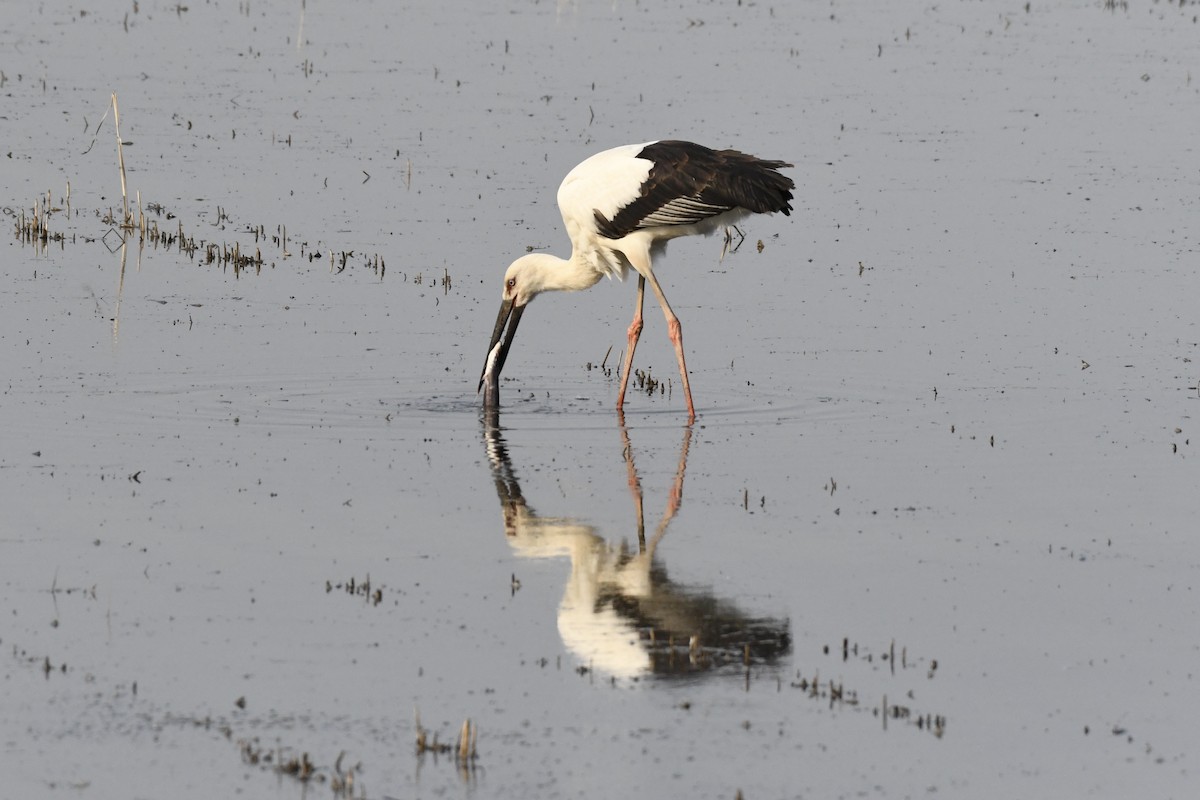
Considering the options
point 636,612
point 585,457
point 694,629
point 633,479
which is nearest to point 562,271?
point 585,457

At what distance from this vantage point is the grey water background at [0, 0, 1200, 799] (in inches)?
279

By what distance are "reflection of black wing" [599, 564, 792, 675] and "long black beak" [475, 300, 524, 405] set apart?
4.02m

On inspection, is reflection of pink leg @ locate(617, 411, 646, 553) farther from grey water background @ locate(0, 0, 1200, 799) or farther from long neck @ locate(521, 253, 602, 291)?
long neck @ locate(521, 253, 602, 291)

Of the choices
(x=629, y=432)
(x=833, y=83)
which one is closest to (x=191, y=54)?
(x=833, y=83)

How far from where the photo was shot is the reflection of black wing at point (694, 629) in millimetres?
7742

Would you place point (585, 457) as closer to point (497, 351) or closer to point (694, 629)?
point (497, 351)

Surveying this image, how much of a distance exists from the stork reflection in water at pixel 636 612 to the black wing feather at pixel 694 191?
3.32m

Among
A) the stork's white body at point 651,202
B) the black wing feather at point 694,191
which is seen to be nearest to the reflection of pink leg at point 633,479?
the stork's white body at point 651,202

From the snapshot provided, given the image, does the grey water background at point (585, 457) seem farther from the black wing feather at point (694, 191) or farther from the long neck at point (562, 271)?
the black wing feather at point (694, 191)

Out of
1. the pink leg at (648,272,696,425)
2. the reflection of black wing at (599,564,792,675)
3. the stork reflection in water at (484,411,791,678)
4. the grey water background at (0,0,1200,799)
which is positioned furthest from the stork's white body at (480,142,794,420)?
the reflection of black wing at (599,564,792,675)

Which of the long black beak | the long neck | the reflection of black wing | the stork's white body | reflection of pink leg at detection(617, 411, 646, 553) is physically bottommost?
the reflection of black wing

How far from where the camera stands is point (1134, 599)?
8.86m

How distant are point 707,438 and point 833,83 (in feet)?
49.0

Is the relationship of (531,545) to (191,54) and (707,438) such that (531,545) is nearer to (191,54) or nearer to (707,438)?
(707,438)
